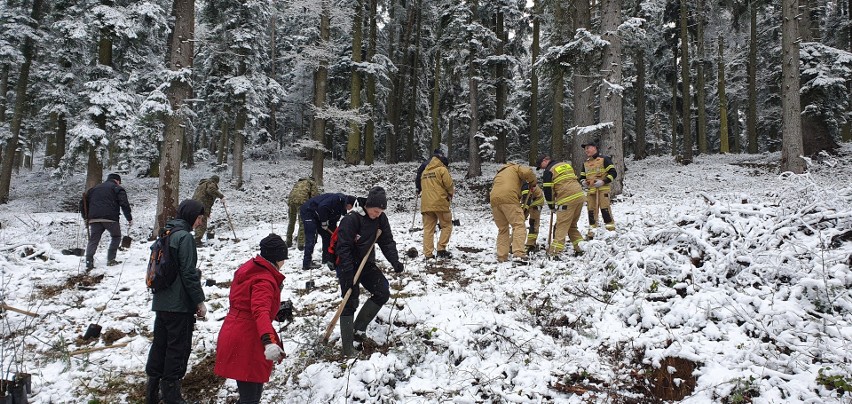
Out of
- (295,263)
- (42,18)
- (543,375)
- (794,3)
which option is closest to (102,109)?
(42,18)

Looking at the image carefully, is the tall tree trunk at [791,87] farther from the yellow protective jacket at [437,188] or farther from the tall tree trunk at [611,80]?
the yellow protective jacket at [437,188]

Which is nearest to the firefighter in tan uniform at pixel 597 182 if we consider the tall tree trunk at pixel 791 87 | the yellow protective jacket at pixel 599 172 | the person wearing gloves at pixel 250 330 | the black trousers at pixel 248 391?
the yellow protective jacket at pixel 599 172

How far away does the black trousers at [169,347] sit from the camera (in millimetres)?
3943

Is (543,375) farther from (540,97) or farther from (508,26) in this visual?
(540,97)

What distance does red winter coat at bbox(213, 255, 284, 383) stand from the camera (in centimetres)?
327

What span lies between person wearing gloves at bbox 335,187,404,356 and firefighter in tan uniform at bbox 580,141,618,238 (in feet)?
16.3

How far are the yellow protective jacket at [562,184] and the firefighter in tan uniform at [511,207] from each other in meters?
0.36

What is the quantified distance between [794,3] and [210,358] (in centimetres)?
1690

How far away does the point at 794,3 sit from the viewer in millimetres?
11961

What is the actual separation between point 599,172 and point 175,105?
10.7m

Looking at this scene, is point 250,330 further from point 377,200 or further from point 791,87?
point 791,87

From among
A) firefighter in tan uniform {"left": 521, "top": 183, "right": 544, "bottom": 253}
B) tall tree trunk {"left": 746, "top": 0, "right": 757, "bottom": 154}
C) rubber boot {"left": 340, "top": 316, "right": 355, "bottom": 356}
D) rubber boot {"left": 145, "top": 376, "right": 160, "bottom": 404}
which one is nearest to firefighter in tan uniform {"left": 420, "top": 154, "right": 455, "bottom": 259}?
firefighter in tan uniform {"left": 521, "top": 183, "right": 544, "bottom": 253}

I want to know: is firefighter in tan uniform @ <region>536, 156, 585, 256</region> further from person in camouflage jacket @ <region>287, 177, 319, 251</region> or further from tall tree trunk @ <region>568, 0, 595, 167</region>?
person in camouflage jacket @ <region>287, 177, 319, 251</region>

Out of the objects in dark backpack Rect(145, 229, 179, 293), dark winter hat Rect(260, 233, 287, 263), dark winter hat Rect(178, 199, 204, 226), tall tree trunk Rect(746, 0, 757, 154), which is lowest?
dark backpack Rect(145, 229, 179, 293)
